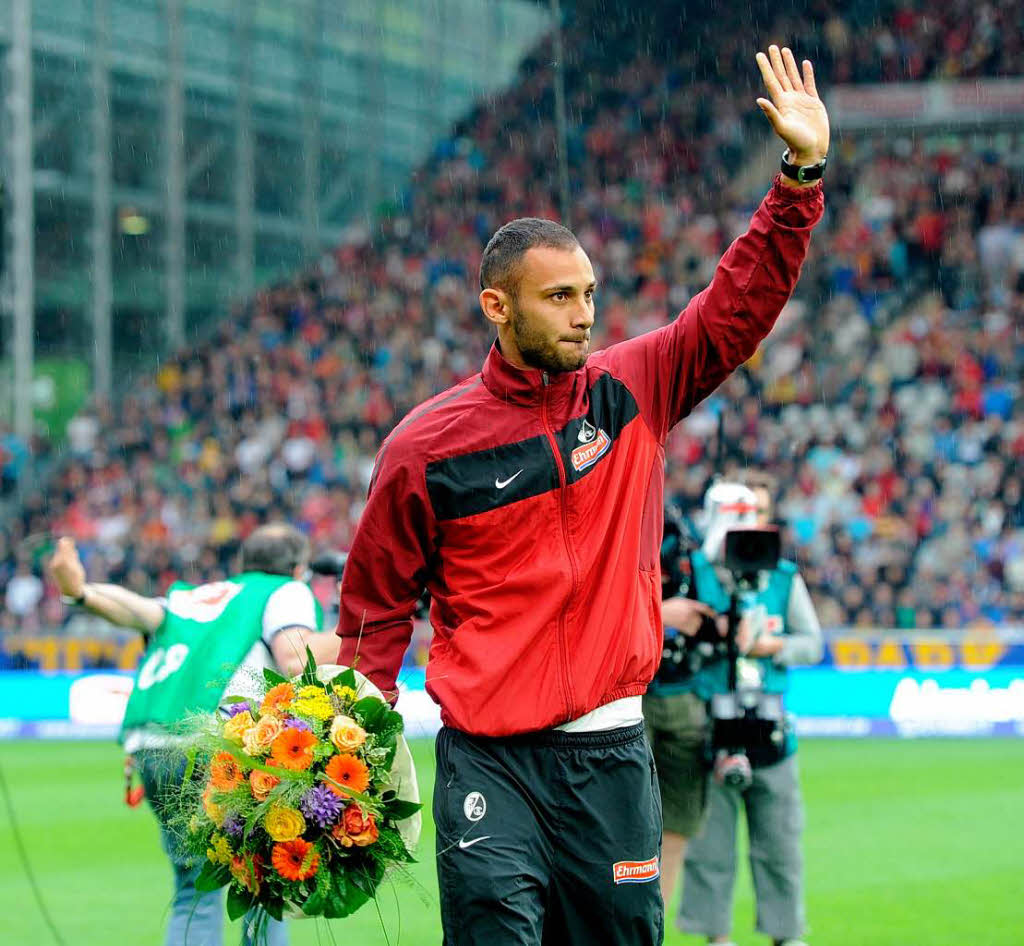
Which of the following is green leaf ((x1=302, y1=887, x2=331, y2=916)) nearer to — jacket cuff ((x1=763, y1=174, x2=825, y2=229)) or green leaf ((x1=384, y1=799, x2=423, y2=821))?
green leaf ((x1=384, y1=799, x2=423, y2=821))

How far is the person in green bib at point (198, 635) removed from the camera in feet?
20.7

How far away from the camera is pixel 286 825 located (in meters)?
4.09

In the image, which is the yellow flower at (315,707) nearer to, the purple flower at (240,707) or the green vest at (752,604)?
the purple flower at (240,707)

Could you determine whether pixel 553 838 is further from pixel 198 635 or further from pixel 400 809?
pixel 198 635

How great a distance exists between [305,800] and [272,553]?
253 centimetres

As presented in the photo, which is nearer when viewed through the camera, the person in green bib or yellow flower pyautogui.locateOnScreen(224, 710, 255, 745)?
yellow flower pyautogui.locateOnScreen(224, 710, 255, 745)

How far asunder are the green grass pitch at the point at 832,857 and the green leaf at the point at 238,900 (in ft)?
1.35

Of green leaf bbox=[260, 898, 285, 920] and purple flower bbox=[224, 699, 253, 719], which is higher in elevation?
purple flower bbox=[224, 699, 253, 719]

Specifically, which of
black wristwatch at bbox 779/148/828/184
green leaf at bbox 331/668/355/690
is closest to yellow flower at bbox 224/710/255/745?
green leaf at bbox 331/668/355/690

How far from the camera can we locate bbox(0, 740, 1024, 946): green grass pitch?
8531 millimetres

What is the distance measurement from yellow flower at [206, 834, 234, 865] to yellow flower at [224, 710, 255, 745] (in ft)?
0.77

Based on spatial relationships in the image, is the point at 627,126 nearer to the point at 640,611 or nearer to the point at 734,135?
the point at 734,135

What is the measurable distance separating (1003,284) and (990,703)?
821cm

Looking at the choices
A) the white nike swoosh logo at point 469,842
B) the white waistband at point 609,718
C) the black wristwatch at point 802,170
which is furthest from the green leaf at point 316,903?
the black wristwatch at point 802,170
